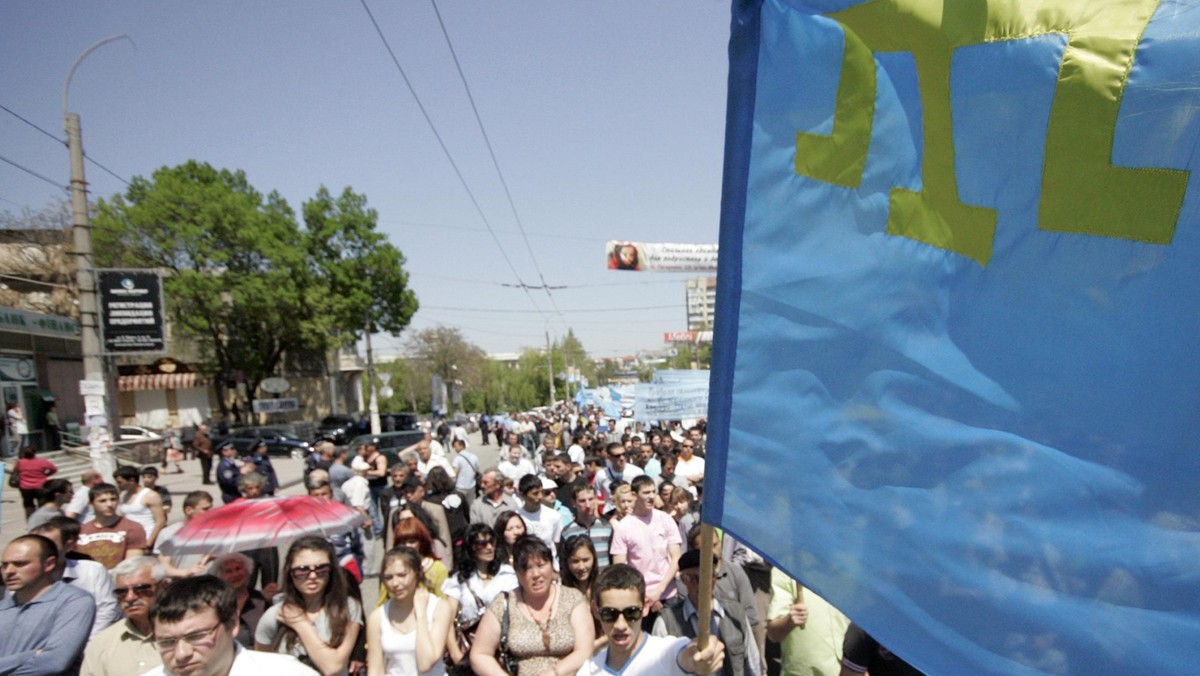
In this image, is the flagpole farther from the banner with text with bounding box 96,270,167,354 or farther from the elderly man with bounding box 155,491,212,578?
the banner with text with bounding box 96,270,167,354

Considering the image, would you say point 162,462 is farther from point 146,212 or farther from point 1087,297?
point 1087,297

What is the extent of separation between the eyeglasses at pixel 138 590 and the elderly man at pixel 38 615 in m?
0.35

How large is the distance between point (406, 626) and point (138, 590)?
4.15 feet

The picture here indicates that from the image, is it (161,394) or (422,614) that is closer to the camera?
(422,614)

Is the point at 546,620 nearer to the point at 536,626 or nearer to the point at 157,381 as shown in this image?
the point at 536,626

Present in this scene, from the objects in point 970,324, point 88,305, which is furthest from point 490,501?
point 88,305

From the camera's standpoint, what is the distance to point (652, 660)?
349 cm

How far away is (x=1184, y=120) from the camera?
161 centimetres

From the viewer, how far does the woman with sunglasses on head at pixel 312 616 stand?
12.8 ft

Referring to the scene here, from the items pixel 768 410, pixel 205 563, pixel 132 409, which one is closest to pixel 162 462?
pixel 132 409

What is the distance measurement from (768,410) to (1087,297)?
85 centimetres

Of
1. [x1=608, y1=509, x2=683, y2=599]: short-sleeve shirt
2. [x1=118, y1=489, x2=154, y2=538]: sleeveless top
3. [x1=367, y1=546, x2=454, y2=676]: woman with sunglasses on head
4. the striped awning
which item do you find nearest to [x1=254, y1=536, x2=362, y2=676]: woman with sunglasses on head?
[x1=367, y1=546, x2=454, y2=676]: woman with sunglasses on head

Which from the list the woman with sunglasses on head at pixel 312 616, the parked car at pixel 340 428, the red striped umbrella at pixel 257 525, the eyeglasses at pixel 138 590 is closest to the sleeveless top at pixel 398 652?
the woman with sunglasses on head at pixel 312 616

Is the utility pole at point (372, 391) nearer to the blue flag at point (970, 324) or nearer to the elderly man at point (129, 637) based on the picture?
the elderly man at point (129, 637)
